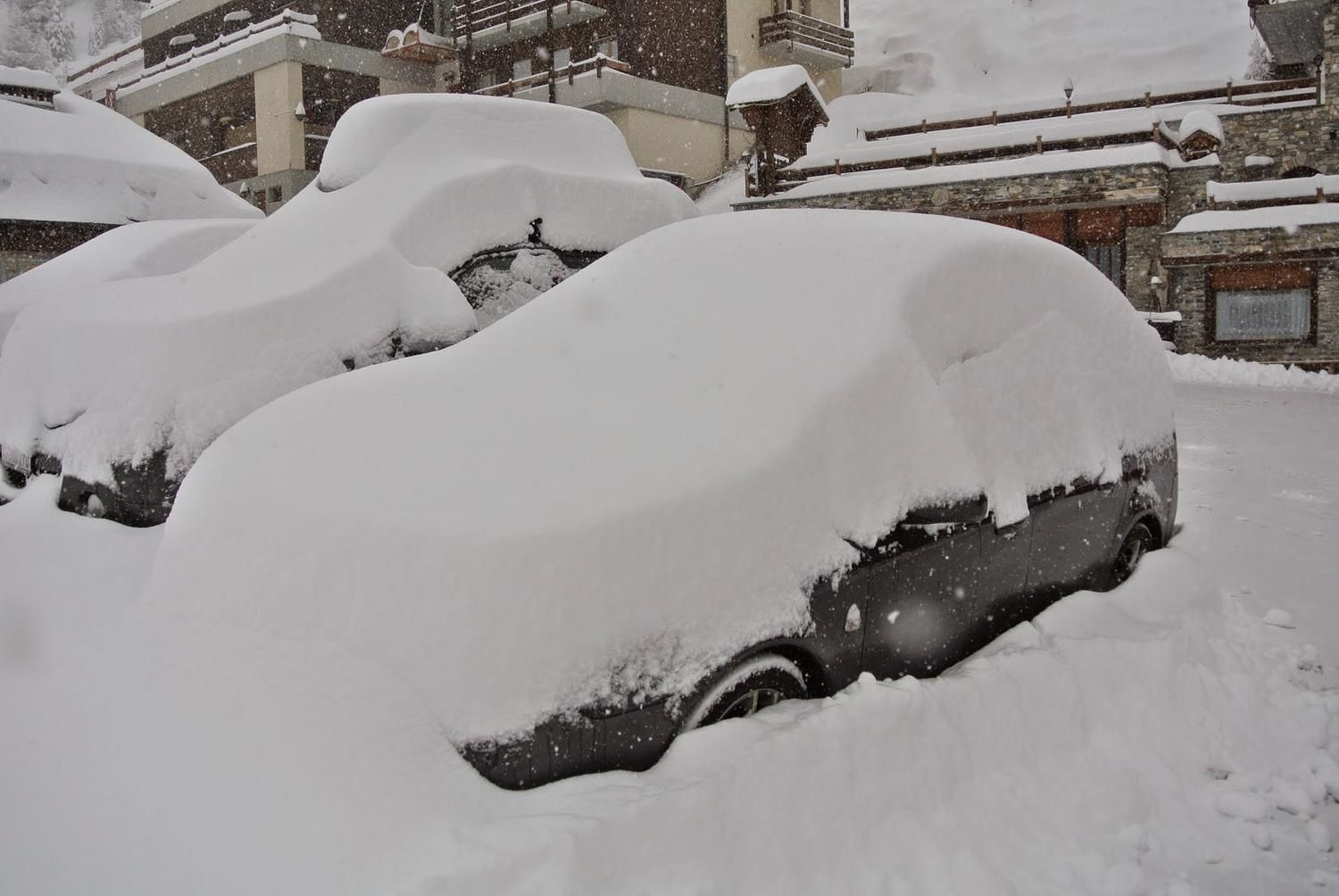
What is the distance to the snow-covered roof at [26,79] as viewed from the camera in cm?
1546

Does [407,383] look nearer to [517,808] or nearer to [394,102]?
[517,808]

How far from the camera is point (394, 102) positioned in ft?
22.8

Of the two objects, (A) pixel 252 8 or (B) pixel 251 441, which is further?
(A) pixel 252 8

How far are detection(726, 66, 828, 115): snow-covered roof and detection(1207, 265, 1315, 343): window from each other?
9.72 metres

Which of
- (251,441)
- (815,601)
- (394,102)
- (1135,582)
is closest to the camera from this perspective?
(815,601)

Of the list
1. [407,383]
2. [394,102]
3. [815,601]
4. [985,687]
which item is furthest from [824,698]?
[394,102]

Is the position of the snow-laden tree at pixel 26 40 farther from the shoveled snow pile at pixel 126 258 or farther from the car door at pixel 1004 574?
the car door at pixel 1004 574

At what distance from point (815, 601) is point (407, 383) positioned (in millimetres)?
1497

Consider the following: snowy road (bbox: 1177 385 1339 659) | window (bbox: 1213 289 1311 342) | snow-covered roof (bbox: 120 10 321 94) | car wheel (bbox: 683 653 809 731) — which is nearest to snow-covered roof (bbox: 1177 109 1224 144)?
window (bbox: 1213 289 1311 342)

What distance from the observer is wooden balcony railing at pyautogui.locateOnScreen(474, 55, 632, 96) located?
24.2 meters

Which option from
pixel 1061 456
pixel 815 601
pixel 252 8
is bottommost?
pixel 815 601

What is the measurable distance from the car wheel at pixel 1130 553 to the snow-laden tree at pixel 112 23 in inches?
2451

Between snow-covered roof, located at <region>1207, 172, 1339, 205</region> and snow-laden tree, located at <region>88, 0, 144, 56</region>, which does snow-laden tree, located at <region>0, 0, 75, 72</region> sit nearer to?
snow-laden tree, located at <region>88, 0, 144, 56</region>

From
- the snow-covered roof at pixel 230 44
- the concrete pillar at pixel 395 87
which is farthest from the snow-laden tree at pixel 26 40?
the concrete pillar at pixel 395 87
